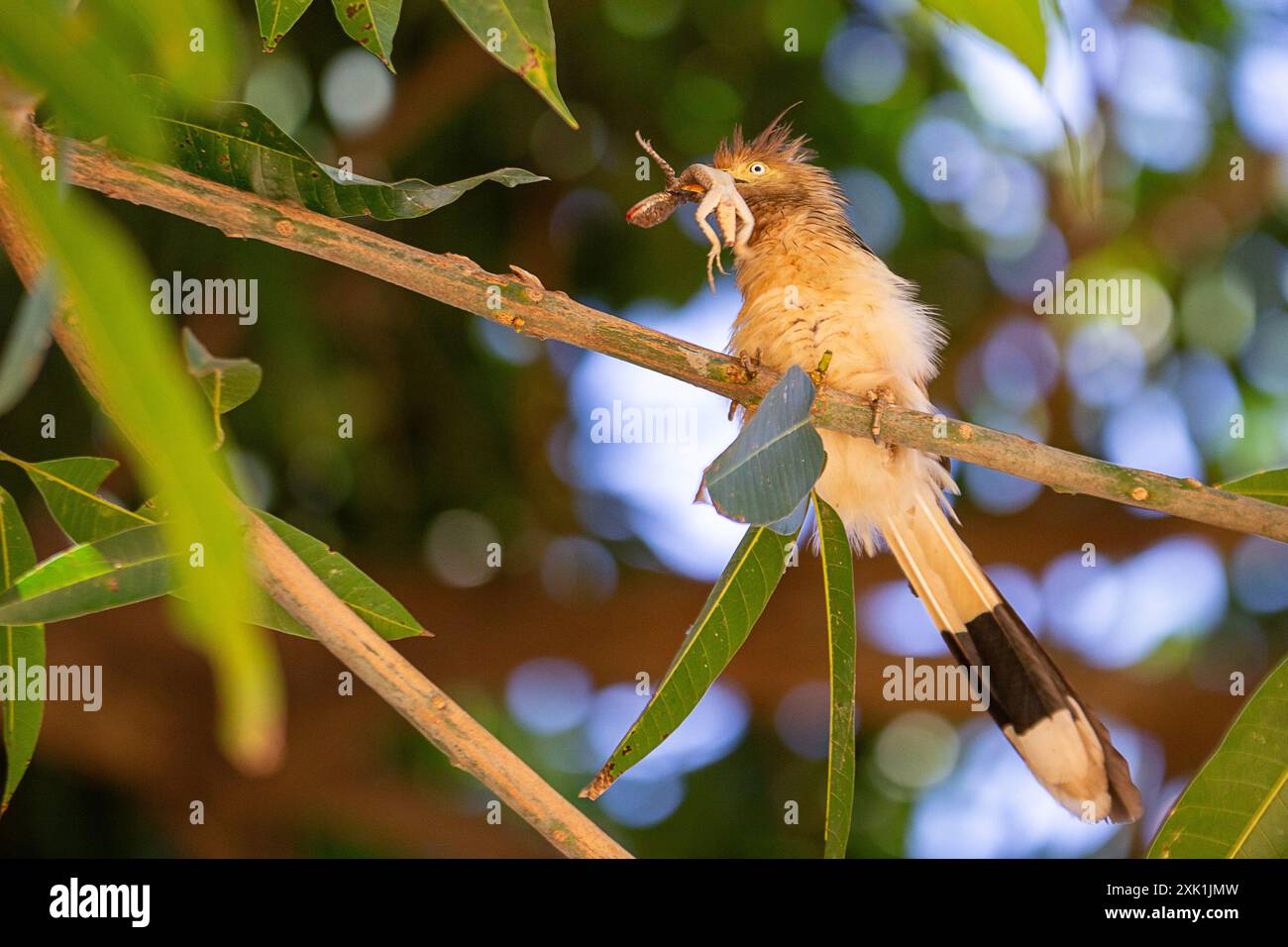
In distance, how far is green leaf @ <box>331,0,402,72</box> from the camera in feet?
4.47

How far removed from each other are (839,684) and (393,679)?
0.66 metres

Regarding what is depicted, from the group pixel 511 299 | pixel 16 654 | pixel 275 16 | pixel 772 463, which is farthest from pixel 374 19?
pixel 16 654

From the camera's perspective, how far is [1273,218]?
12.6 ft

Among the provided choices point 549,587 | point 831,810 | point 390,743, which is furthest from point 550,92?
point 390,743

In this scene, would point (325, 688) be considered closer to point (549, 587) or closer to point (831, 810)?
point (549, 587)

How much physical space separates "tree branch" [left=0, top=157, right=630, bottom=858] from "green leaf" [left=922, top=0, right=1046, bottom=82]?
87 cm

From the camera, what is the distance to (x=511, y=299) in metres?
1.49

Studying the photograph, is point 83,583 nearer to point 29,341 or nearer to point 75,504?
point 75,504

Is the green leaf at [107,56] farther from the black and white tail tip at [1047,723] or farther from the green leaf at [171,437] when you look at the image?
the black and white tail tip at [1047,723]

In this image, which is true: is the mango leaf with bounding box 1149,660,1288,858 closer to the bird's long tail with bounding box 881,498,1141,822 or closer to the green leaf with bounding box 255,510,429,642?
the bird's long tail with bounding box 881,498,1141,822

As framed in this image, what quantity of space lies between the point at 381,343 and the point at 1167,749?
9.17ft

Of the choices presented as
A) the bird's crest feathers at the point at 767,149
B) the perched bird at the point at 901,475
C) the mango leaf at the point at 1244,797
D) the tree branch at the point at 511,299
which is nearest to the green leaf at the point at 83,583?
the tree branch at the point at 511,299

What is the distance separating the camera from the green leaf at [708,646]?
5.33ft

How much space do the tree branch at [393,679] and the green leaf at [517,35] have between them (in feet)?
1.77
